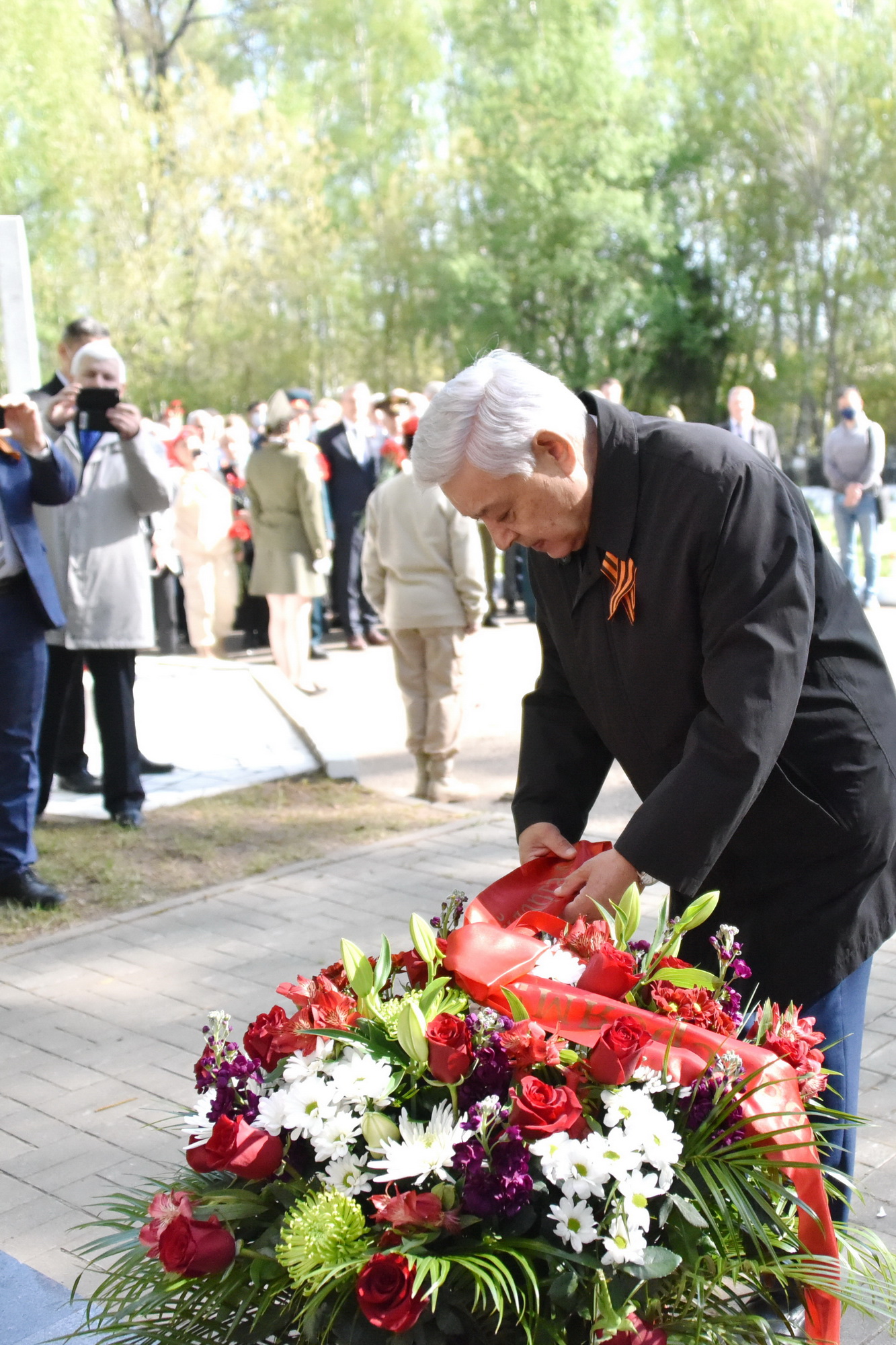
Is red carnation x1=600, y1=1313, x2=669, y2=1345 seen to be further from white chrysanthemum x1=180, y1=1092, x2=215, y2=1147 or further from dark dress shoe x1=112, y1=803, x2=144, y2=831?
dark dress shoe x1=112, y1=803, x2=144, y2=831

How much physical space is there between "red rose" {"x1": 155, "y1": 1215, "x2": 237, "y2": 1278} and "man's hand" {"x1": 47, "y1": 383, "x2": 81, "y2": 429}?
14.8 ft

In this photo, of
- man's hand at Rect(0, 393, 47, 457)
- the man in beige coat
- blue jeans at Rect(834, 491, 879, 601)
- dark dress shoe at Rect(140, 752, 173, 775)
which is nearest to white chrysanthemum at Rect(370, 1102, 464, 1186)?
man's hand at Rect(0, 393, 47, 457)

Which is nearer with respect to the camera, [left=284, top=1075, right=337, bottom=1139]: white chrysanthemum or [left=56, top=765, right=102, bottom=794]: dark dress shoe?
[left=284, top=1075, right=337, bottom=1139]: white chrysanthemum

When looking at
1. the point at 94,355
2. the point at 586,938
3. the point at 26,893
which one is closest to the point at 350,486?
the point at 94,355

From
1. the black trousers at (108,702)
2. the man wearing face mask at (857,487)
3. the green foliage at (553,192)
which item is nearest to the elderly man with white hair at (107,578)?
the black trousers at (108,702)

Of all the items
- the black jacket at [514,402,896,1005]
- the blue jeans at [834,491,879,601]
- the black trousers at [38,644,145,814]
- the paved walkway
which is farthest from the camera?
the blue jeans at [834,491,879,601]

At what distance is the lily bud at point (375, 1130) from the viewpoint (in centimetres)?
174

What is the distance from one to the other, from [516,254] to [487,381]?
37004mm

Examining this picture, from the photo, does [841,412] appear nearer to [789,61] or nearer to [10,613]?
[10,613]

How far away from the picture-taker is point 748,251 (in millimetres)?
36906

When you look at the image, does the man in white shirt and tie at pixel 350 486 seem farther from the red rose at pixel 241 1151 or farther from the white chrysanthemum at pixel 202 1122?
the red rose at pixel 241 1151

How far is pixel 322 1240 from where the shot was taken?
5.38 feet

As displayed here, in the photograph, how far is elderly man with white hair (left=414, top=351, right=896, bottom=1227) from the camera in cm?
205

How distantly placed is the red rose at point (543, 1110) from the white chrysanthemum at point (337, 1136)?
21cm
